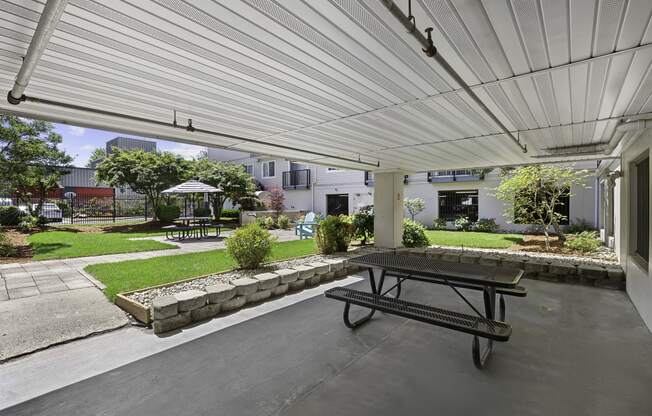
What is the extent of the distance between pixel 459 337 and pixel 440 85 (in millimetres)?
2743

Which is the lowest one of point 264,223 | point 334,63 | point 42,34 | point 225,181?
point 264,223

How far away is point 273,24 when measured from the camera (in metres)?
2.17

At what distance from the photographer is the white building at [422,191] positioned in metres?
13.1

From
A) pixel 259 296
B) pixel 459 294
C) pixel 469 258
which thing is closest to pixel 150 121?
pixel 259 296

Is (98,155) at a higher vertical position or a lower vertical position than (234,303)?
higher

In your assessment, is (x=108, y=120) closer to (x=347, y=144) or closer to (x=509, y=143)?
(x=347, y=144)

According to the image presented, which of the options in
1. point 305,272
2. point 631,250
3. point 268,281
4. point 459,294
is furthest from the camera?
point 305,272

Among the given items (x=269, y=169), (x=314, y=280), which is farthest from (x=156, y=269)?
(x=269, y=169)

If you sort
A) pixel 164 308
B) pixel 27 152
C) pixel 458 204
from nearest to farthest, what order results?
1. pixel 164 308
2. pixel 27 152
3. pixel 458 204

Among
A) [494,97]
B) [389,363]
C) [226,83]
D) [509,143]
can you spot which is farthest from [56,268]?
[509,143]

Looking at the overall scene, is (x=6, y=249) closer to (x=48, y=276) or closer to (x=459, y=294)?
(x=48, y=276)

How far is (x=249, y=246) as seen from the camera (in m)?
5.76

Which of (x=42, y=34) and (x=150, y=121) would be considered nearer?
(x=42, y=34)

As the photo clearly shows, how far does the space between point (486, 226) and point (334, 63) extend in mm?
14328
